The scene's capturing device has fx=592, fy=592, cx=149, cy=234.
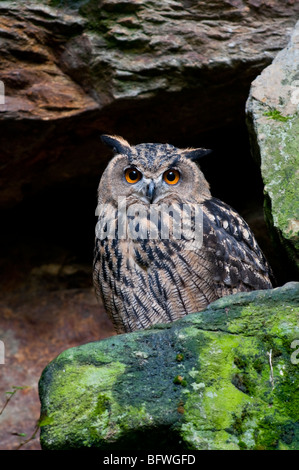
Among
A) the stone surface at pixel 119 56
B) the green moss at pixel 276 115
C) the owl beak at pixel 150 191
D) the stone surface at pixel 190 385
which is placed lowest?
the stone surface at pixel 190 385

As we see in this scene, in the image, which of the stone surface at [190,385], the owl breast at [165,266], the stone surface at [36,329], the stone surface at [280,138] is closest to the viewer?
the stone surface at [190,385]

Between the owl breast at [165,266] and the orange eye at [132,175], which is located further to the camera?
the orange eye at [132,175]

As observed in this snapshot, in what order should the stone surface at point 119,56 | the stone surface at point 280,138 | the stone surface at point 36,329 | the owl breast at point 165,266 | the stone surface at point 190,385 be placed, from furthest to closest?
the stone surface at point 36,329
the stone surface at point 119,56
the owl breast at point 165,266
the stone surface at point 280,138
the stone surface at point 190,385

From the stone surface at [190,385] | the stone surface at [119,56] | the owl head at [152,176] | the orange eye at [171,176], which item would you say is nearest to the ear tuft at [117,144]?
the owl head at [152,176]

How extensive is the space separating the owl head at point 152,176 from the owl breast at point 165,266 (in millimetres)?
84

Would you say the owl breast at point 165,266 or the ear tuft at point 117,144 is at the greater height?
the ear tuft at point 117,144

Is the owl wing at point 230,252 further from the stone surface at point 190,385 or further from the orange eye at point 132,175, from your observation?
the stone surface at point 190,385

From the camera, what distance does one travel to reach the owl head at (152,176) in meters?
2.58

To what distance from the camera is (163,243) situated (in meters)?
2.47

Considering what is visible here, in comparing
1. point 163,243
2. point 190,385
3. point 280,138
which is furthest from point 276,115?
point 190,385

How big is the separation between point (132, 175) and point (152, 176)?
11cm

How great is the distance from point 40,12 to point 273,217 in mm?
1609

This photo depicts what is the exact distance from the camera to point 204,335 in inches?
76.4
